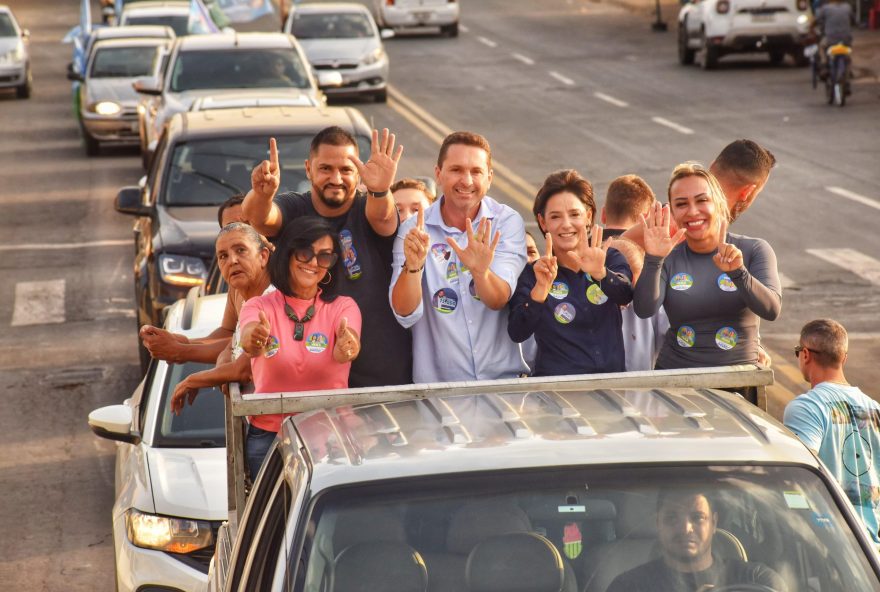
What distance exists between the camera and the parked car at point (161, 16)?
32125mm

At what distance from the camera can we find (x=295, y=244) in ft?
19.6

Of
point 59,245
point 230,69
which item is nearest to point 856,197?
point 230,69

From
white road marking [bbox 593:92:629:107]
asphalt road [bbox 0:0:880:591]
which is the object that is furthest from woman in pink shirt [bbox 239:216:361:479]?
white road marking [bbox 593:92:629:107]

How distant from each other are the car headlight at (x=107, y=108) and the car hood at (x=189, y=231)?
13151 mm

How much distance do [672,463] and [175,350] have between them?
3.09 meters

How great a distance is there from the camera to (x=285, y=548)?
13.3 ft

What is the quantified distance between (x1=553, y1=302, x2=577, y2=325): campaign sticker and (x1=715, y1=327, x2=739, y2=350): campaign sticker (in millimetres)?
717

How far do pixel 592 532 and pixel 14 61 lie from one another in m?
32.0

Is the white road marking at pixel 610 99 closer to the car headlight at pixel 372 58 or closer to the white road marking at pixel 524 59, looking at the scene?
the car headlight at pixel 372 58

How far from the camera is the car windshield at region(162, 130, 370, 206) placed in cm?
1278

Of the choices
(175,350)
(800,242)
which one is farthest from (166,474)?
(800,242)

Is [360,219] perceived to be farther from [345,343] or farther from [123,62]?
[123,62]

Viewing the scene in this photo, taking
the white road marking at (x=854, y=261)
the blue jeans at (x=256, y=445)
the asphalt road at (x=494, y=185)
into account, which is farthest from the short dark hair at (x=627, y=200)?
the white road marking at (x=854, y=261)

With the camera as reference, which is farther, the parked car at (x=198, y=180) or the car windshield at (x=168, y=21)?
the car windshield at (x=168, y=21)
